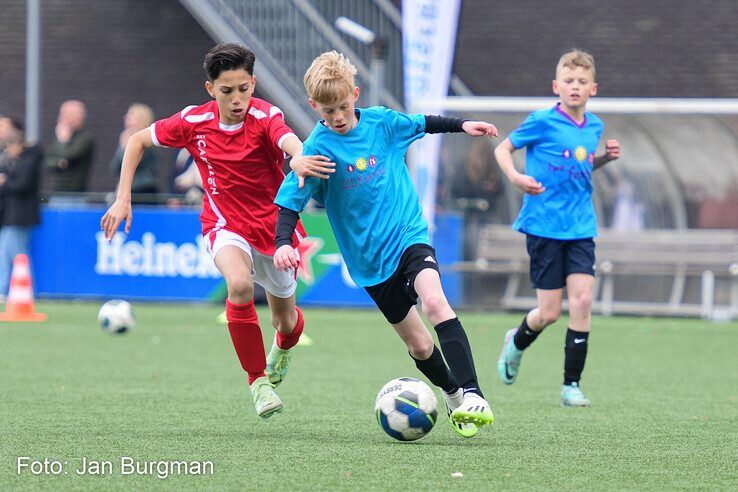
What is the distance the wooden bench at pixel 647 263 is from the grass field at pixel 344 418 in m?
2.79

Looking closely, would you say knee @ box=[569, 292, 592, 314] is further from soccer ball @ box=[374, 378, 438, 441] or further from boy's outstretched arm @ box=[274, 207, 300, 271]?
boy's outstretched arm @ box=[274, 207, 300, 271]

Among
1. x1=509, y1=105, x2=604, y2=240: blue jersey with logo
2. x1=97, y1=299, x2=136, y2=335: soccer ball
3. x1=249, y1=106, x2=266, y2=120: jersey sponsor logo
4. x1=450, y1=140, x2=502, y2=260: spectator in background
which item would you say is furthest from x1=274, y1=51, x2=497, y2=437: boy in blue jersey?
x1=450, y1=140, x2=502, y2=260: spectator in background

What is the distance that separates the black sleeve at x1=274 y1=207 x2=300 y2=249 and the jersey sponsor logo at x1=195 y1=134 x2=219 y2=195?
91 cm

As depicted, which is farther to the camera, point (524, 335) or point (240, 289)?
point (524, 335)

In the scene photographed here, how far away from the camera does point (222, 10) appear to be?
58.6 ft

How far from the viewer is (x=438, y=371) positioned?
657cm

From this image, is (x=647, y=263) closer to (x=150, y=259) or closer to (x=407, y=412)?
(x=150, y=259)

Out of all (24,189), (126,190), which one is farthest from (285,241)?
(24,189)

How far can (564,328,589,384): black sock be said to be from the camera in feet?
26.3

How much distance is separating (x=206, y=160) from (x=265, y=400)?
4.16ft

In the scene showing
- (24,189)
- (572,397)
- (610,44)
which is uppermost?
(572,397)

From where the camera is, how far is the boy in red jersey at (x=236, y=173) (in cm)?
684

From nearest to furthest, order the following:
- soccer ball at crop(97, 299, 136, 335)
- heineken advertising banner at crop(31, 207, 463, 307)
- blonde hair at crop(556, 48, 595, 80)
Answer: blonde hair at crop(556, 48, 595, 80) < soccer ball at crop(97, 299, 136, 335) < heineken advertising banner at crop(31, 207, 463, 307)

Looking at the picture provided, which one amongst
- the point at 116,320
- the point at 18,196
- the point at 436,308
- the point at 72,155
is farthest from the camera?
the point at 72,155
